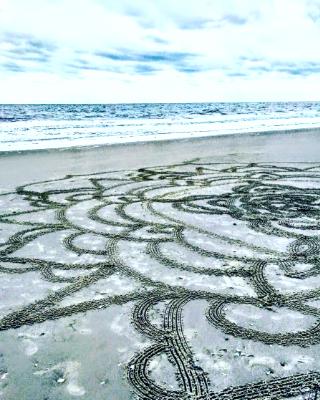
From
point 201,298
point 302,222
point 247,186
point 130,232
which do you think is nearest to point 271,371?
point 201,298

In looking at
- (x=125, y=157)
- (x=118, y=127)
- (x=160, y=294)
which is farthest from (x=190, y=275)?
(x=118, y=127)

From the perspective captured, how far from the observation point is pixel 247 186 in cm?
906

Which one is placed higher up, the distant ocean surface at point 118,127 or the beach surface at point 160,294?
the distant ocean surface at point 118,127

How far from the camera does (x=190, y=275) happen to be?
4430mm

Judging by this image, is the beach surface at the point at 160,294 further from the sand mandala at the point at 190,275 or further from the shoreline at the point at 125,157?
the shoreline at the point at 125,157

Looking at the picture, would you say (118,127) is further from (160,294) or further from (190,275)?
(160,294)

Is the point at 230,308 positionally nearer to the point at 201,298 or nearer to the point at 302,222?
the point at 201,298

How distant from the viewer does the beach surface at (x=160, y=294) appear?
2.82 metres

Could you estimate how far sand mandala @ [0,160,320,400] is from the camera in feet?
9.49

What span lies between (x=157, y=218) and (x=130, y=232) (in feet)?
2.74

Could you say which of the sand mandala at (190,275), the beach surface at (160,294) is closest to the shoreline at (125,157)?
the beach surface at (160,294)

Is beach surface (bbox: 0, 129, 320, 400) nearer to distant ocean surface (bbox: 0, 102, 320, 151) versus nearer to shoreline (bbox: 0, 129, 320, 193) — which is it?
shoreline (bbox: 0, 129, 320, 193)

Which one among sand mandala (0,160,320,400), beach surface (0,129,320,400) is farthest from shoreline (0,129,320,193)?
sand mandala (0,160,320,400)

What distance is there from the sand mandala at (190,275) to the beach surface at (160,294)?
1cm
